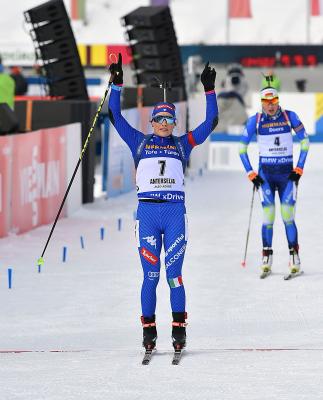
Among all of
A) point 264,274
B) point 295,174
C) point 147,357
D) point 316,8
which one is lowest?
point 264,274

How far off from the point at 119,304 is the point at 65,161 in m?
7.26

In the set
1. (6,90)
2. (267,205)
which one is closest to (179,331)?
(267,205)

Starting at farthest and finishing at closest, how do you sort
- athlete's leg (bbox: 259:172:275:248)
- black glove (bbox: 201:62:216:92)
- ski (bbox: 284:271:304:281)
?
athlete's leg (bbox: 259:172:275:248)
ski (bbox: 284:271:304:281)
black glove (bbox: 201:62:216:92)

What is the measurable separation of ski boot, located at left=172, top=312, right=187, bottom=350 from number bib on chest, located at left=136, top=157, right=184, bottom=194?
83 cm

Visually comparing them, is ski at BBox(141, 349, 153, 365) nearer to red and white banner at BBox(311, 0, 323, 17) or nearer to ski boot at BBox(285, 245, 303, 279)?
ski boot at BBox(285, 245, 303, 279)

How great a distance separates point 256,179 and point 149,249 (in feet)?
13.2

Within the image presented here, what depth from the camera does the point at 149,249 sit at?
28.5 ft

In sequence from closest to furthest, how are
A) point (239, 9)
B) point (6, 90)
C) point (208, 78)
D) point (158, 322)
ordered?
point (208, 78), point (158, 322), point (6, 90), point (239, 9)

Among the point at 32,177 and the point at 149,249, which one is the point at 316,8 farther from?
the point at 149,249

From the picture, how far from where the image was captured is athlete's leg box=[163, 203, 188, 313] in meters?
8.66

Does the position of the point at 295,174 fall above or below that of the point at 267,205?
above

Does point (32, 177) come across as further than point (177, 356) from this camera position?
Yes

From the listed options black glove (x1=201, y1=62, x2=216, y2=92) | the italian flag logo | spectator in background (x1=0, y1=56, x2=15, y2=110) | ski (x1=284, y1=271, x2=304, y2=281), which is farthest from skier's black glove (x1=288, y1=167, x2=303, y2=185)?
spectator in background (x1=0, y1=56, x2=15, y2=110)

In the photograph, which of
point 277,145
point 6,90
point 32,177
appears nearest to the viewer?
point 277,145
